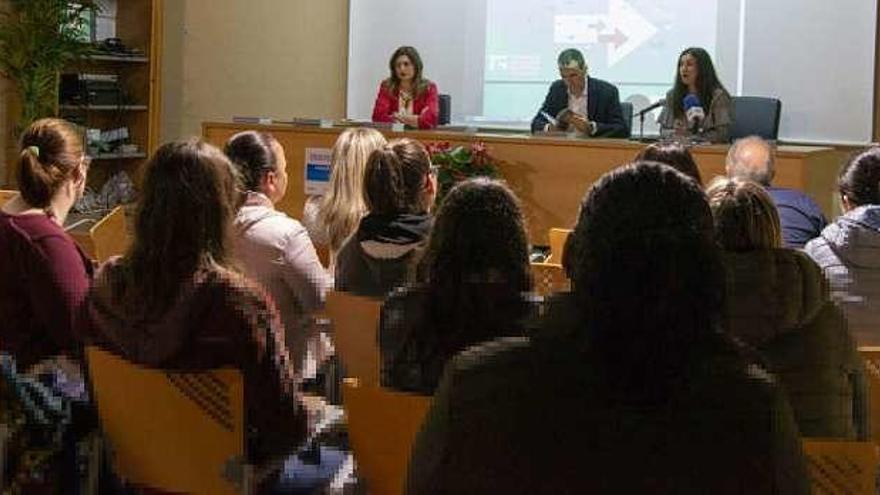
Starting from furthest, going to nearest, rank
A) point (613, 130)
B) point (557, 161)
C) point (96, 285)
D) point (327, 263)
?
1. point (613, 130)
2. point (557, 161)
3. point (327, 263)
4. point (96, 285)

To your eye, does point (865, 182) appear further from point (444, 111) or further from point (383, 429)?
point (444, 111)

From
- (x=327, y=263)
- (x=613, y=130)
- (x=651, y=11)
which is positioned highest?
(x=651, y=11)

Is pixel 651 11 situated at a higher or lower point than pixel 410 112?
higher

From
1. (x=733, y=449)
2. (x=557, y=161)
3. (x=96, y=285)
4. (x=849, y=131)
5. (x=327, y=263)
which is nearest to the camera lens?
(x=733, y=449)

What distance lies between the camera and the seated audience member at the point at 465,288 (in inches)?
95.0

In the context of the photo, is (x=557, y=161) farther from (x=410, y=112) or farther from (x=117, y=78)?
(x=117, y=78)

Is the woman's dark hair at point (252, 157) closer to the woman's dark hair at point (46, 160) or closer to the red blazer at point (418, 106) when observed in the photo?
the woman's dark hair at point (46, 160)

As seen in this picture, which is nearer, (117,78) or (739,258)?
(739,258)

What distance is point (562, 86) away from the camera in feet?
24.2

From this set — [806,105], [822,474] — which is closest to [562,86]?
[806,105]

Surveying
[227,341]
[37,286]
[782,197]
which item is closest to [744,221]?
[227,341]

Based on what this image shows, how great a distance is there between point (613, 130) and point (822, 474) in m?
Result: 5.26

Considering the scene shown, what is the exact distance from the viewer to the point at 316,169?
647 cm

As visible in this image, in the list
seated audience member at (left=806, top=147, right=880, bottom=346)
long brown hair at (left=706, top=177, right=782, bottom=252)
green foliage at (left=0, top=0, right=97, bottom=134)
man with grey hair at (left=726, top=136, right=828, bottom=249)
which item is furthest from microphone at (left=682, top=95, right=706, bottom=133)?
long brown hair at (left=706, top=177, right=782, bottom=252)
